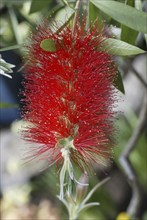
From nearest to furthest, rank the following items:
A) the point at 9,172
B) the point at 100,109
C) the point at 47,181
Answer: the point at 100,109
the point at 47,181
the point at 9,172

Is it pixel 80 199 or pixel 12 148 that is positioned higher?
pixel 80 199

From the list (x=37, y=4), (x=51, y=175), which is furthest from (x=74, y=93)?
(x=51, y=175)

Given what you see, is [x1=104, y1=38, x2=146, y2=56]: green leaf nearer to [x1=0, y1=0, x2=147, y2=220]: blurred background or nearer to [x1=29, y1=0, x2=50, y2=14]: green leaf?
[x1=29, y1=0, x2=50, y2=14]: green leaf

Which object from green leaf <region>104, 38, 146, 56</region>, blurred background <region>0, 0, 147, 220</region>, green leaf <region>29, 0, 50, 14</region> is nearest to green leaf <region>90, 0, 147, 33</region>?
green leaf <region>104, 38, 146, 56</region>

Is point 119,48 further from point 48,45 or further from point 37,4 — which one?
point 37,4

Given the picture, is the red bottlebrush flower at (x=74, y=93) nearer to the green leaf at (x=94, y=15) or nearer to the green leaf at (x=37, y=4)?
the green leaf at (x=94, y=15)

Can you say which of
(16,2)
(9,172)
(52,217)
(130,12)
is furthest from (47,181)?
(130,12)

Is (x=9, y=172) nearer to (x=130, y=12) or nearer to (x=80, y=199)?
(x=80, y=199)
